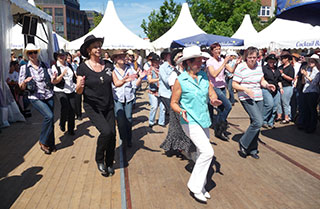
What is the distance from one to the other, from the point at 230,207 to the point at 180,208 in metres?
0.64

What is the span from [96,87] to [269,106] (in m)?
4.54

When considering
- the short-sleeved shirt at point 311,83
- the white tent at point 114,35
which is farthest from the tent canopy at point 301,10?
the white tent at point 114,35

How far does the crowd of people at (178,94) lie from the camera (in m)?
3.42

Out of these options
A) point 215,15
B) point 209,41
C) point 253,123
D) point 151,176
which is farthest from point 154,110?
point 215,15

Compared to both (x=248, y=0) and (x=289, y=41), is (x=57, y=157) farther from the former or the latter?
(x=248, y=0)

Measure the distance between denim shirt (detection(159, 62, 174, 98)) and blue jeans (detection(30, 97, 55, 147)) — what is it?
243 cm

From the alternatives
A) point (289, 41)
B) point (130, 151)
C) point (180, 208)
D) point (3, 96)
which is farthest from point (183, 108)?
point (289, 41)

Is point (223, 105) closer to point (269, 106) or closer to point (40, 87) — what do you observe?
point (269, 106)

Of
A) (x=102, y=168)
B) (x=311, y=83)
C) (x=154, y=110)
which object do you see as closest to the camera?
(x=102, y=168)

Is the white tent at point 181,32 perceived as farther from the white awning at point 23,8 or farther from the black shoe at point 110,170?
the black shoe at point 110,170

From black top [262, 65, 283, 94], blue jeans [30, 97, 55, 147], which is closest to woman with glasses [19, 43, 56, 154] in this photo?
blue jeans [30, 97, 55, 147]

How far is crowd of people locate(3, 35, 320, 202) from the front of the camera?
11.2 ft

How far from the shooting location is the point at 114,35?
559 inches

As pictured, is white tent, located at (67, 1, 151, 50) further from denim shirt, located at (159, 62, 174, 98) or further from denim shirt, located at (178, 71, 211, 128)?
denim shirt, located at (178, 71, 211, 128)
